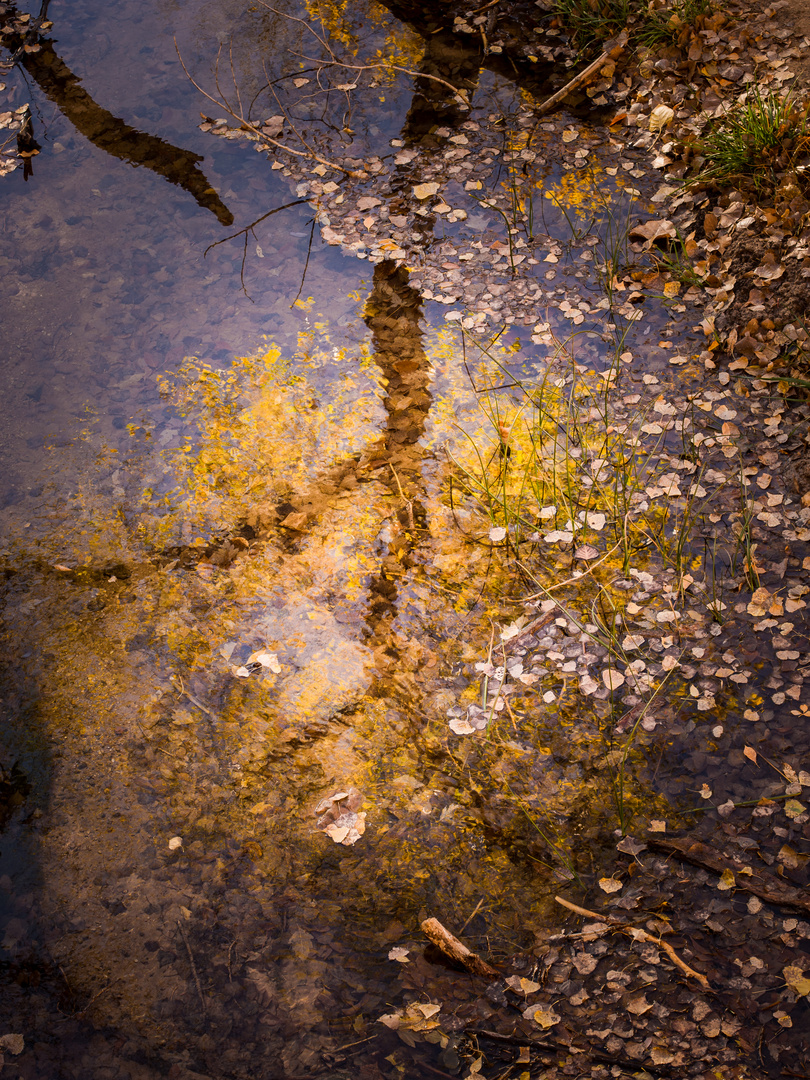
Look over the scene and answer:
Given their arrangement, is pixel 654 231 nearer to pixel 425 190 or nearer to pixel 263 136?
pixel 425 190

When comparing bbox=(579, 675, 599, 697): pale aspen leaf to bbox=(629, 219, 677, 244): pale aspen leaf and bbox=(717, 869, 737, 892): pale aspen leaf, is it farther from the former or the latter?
bbox=(629, 219, 677, 244): pale aspen leaf

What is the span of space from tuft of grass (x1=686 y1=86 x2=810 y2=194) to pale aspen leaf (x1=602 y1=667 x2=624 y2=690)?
3092mm

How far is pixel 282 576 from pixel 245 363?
5.08 ft

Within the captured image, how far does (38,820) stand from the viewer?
Result: 2.76 m

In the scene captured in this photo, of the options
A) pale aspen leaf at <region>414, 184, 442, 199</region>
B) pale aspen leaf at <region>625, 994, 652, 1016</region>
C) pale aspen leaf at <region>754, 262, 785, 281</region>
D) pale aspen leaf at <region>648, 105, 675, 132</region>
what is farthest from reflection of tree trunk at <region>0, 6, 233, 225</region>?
pale aspen leaf at <region>625, 994, 652, 1016</region>

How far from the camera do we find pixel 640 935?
234 centimetres

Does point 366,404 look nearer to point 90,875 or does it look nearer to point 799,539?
point 799,539

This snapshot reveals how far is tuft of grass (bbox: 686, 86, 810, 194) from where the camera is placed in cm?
385

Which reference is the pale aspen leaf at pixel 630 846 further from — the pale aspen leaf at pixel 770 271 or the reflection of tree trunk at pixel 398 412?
the pale aspen leaf at pixel 770 271

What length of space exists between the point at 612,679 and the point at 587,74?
15.8 ft

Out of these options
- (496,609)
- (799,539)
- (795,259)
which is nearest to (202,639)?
(496,609)

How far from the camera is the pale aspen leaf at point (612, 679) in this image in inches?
117

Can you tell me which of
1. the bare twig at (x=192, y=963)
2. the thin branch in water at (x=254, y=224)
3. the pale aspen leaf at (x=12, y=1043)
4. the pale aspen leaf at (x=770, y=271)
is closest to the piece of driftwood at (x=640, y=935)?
the bare twig at (x=192, y=963)

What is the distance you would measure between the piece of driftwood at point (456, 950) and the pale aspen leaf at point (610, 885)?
1.63 ft
